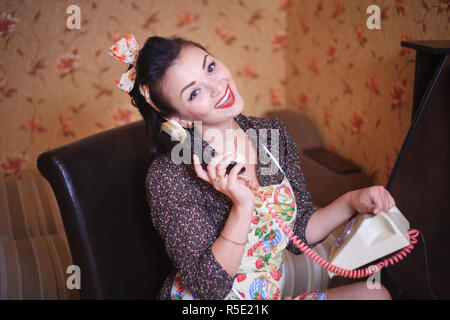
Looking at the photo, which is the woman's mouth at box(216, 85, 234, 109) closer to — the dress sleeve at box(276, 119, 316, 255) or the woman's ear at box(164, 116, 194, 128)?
the woman's ear at box(164, 116, 194, 128)

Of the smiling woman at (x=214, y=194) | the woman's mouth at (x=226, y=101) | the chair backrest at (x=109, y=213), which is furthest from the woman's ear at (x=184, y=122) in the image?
the chair backrest at (x=109, y=213)

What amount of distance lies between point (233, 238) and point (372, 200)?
1.26 ft

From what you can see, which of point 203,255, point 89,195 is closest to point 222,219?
point 203,255

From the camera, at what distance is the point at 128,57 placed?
116cm

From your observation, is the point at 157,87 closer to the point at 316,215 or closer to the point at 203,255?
the point at 203,255

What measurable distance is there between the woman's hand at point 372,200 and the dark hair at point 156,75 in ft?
1.79

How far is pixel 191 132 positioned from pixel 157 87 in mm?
162

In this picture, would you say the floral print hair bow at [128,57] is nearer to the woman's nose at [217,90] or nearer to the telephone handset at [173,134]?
the telephone handset at [173,134]

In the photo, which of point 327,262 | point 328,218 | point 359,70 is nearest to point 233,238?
point 327,262

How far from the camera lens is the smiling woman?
1.02 meters

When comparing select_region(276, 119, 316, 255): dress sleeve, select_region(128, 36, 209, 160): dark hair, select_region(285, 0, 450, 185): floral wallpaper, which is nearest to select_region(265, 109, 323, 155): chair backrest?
select_region(285, 0, 450, 185): floral wallpaper

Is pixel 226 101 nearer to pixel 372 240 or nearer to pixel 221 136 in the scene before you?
pixel 221 136

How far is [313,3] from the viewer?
2.28m

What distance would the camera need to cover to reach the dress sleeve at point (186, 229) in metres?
1.01
